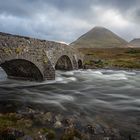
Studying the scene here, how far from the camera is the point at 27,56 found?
55.0 feet

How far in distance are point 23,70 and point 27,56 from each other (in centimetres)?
291

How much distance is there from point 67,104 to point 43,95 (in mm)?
3013

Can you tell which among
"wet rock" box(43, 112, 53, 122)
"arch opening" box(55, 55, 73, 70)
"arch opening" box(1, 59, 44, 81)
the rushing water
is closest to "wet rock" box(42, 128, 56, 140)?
"wet rock" box(43, 112, 53, 122)

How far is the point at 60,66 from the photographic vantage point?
3528 centimetres

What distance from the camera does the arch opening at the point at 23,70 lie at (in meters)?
18.2

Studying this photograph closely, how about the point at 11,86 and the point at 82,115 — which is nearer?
the point at 82,115

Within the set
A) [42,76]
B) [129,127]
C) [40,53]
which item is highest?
[40,53]

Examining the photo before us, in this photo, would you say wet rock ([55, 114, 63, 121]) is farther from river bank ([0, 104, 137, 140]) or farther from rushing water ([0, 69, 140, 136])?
rushing water ([0, 69, 140, 136])

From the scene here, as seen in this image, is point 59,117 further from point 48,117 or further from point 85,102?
point 85,102

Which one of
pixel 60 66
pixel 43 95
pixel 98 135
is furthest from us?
pixel 60 66

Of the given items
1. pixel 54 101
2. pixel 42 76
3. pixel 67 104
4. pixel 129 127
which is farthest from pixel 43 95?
pixel 129 127

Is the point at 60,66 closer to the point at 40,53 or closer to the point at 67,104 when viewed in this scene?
the point at 40,53

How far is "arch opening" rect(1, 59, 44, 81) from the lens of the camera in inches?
715

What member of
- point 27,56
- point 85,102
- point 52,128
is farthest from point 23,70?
point 52,128
